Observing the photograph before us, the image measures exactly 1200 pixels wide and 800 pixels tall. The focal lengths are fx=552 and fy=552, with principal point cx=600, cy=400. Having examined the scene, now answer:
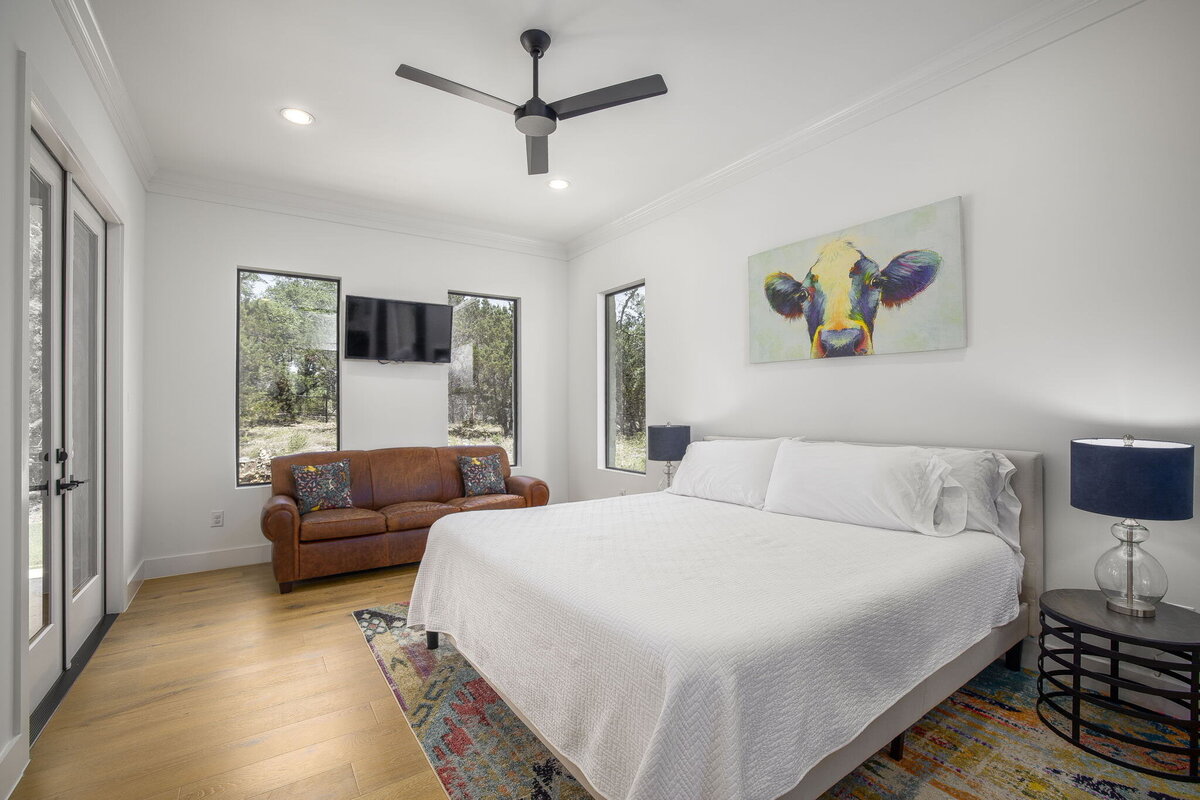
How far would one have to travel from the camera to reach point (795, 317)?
136 inches

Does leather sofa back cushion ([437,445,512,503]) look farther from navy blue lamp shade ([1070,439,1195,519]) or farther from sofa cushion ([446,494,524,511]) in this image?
navy blue lamp shade ([1070,439,1195,519])

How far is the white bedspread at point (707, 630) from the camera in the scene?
126cm

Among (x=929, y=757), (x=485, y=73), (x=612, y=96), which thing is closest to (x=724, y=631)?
(x=929, y=757)

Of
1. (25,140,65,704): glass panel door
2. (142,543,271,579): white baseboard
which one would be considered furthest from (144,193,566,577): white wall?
(25,140,65,704): glass panel door

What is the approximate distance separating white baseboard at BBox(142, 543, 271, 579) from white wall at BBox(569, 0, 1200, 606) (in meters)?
4.00

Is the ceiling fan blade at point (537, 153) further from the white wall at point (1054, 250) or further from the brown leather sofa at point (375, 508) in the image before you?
the brown leather sofa at point (375, 508)

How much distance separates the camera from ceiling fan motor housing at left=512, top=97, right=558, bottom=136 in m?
2.59

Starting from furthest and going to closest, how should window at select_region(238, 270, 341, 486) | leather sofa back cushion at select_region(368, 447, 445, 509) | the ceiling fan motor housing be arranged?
leather sofa back cushion at select_region(368, 447, 445, 509)
window at select_region(238, 270, 341, 486)
the ceiling fan motor housing

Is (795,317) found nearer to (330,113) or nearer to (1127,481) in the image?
(1127,481)

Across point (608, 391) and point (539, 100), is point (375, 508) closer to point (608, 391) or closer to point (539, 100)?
point (608, 391)

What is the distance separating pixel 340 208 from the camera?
4.59 meters

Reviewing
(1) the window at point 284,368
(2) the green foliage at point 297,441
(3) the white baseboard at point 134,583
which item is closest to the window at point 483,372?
(1) the window at point 284,368

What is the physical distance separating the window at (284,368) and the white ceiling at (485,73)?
0.88 metres

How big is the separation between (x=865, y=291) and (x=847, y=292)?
0.35 feet
